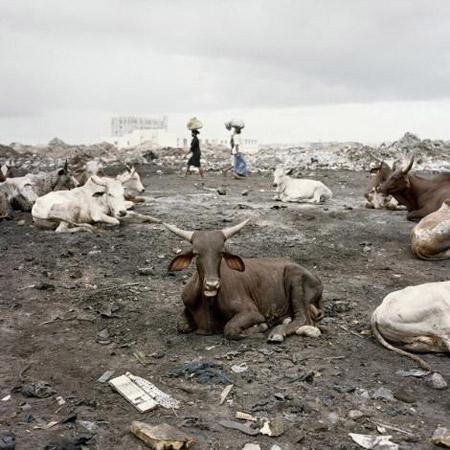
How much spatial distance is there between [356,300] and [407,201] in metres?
5.08

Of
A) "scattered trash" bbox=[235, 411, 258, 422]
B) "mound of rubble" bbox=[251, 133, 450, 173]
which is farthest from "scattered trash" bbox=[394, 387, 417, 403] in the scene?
"mound of rubble" bbox=[251, 133, 450, 173]

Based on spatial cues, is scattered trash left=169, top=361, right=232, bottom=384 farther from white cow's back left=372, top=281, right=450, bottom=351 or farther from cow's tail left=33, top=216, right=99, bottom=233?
cow's tail left=33, top=216, right=99, bottom=233

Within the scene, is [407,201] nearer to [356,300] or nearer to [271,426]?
[356,300]

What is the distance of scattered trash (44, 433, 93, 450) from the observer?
3549 mm

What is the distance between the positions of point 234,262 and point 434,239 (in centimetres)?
383

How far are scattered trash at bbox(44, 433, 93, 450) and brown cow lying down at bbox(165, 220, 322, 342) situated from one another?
1791 mm

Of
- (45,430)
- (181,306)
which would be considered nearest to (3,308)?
(181,306)

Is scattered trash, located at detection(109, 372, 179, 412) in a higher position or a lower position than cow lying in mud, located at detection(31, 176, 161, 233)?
lower

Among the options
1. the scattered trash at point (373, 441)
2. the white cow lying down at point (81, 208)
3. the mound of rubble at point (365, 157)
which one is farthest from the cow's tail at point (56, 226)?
the mound of rubble at point (365, 157)

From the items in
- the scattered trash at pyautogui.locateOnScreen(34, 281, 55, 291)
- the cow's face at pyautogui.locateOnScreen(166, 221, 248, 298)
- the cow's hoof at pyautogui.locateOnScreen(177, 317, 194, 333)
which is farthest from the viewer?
the scattered trash at pyautogui.locateOnScreen(34, 281, 55, 291)

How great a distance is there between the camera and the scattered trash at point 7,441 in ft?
11.6

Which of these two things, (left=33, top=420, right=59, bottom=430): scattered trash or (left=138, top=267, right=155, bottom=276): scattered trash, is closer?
(left=33, top=420, right=59, bottom=430): scattered trash

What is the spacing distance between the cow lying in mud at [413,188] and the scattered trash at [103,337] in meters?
6.93

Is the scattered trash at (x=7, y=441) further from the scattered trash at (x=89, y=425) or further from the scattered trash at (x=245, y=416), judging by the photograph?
the scattered trash at (x=245, y=416)
